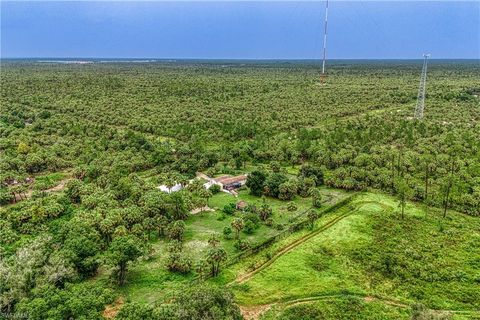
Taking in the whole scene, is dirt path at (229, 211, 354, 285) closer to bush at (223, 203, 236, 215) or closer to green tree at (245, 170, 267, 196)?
bush at (223, 203, 236, 215)

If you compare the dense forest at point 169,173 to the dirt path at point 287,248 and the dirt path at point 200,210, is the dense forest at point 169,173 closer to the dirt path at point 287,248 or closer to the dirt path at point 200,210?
the dirt path at point 200,210

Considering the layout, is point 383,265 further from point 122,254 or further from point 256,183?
point 122,254

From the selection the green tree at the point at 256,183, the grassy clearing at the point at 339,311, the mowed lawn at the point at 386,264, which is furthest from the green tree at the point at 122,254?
the green tree at the point at 256,183

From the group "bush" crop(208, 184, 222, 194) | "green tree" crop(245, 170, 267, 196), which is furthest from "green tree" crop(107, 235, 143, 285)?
"green tree" crop(245, 170, 267, 196)

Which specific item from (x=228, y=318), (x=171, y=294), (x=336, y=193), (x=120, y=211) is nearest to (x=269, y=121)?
(x=336, y=193)

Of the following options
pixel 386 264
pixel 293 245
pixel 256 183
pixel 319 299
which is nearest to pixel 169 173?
pixel 256 183

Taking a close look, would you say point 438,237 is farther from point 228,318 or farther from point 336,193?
point 228,318

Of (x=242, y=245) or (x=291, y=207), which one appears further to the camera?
(x=291, y=207)
